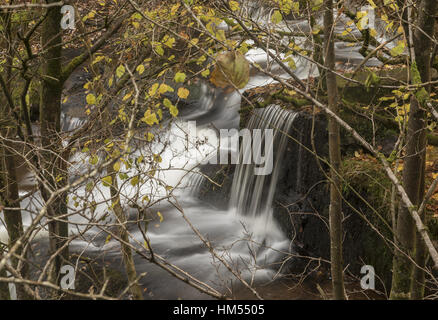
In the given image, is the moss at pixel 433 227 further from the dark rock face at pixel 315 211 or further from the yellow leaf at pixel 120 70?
the yellow leaf at pixel 120 70

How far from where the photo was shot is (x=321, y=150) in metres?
6.79

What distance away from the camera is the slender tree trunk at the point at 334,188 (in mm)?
2684

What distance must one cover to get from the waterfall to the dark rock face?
0.14 metres

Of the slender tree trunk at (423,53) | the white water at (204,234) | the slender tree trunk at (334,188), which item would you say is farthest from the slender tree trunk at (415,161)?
the white water at (204,234)

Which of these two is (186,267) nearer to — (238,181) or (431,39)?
(238,181)

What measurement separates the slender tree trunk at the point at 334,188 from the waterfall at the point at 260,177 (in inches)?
166

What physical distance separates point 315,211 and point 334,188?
263 centimetres

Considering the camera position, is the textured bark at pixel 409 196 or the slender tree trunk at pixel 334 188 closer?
the textured bark at pixel 409 196

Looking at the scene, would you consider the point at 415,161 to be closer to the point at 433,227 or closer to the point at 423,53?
the point at 423,53

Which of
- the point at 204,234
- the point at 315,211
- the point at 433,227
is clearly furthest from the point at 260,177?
the point at 433,227

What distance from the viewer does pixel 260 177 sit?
8148mm

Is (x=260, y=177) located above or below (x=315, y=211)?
above

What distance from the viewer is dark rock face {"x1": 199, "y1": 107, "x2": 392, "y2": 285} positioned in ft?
18.6

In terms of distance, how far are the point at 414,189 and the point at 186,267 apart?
5107 millimetres
